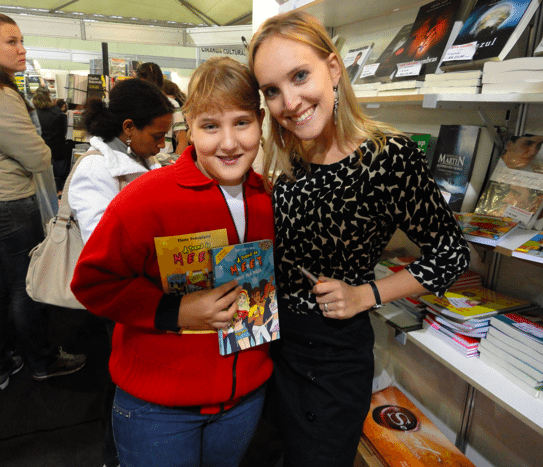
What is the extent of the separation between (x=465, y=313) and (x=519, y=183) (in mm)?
490

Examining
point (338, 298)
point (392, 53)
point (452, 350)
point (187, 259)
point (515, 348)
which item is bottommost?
point (452, 350)

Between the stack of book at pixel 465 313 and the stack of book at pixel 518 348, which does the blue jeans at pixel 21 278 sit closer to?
the stack of book at pixel 465 313

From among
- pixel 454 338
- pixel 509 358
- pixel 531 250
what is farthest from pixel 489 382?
pixel 531 250

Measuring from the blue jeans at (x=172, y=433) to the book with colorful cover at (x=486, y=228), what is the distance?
87 centimetres

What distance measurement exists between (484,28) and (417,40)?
353 millimetres

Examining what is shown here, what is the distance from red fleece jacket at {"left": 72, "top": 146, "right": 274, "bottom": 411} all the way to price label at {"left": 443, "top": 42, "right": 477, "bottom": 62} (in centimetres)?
96

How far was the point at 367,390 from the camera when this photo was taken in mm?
1110

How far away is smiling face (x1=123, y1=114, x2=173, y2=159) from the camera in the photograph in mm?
1688

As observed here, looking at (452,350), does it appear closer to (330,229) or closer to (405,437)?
(405,437)

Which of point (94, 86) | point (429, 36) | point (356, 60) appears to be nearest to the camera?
point (429, 36)

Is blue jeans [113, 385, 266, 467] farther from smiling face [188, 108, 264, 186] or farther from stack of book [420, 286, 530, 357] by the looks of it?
stack of book [420, 286, 530, 357]

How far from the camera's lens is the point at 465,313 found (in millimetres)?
1338

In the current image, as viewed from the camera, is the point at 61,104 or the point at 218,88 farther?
the point at 61,104

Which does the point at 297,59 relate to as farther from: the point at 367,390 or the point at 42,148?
the point at 42,148
